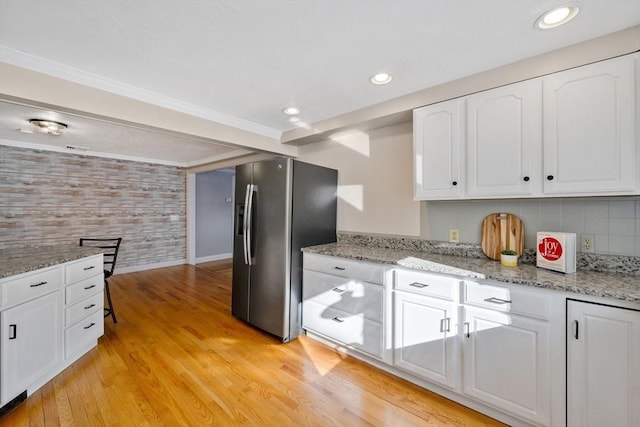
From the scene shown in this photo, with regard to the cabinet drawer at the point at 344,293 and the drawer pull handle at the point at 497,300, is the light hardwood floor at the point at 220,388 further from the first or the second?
Result: the drawer pull handle at the point at 497,300

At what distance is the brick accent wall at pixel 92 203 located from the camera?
13.0 feet

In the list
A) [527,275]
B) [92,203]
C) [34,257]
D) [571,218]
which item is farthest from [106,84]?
[92,203]

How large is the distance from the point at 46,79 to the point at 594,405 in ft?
12.5

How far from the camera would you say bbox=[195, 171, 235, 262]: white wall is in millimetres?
6406

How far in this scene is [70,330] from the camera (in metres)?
2.12

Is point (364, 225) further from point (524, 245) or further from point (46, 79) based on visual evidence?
point (46, 79)

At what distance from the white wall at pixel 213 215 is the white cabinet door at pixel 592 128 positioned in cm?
639

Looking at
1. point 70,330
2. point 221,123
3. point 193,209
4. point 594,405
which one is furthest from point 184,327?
point 193,209

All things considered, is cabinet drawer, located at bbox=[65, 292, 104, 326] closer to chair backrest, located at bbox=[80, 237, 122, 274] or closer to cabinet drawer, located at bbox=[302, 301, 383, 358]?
chair backrest, located at bbox=[80, 237, 122, 274]

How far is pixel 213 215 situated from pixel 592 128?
6.76 m

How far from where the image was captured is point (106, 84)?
2.04 meters

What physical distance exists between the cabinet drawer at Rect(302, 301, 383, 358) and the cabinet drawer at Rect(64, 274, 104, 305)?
6.33ft

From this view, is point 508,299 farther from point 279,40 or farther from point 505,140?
point 279,40

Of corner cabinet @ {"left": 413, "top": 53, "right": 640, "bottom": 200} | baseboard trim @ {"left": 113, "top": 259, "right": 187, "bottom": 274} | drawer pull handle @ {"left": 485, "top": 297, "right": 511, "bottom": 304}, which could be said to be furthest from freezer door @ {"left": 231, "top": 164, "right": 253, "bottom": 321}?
baseboard trim @ {"left": 113, "top": 259, "right": 187, "bottom": 274}
